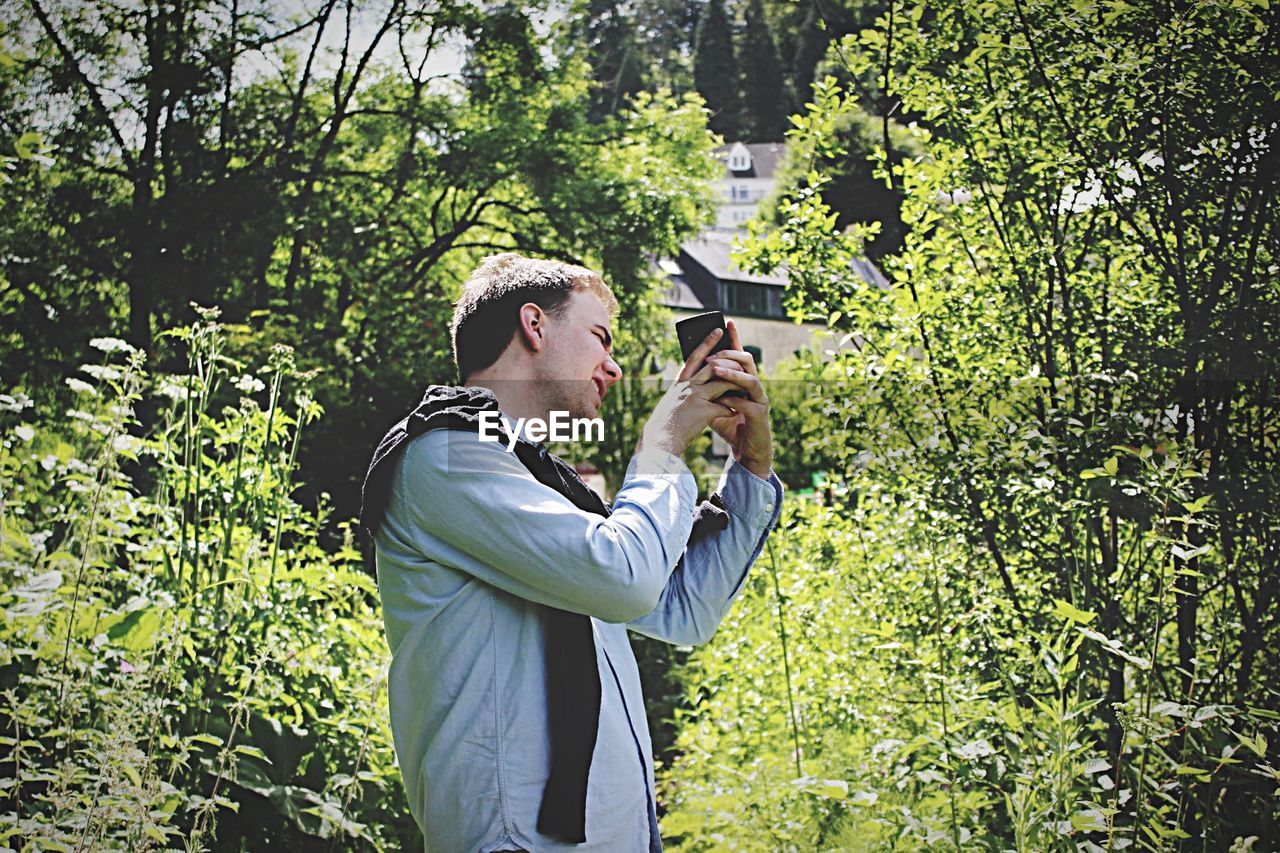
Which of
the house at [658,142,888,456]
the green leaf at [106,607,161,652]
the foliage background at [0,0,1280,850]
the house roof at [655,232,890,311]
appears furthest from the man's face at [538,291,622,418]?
the house roof at [655,232,890,311]

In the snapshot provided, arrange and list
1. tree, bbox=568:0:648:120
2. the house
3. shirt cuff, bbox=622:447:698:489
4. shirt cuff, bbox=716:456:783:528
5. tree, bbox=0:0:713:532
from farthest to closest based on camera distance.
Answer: the house → tree, bbox=568:0:648:120 → tree, bbox=0:0:713:532 → shirt cuff, bbox=716:456:783:528 → shirt cuff, bbox=622:447:698:489

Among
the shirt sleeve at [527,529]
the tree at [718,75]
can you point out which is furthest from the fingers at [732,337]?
the tree at [718,75]

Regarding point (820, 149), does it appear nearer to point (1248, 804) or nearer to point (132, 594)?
point (1248, 804)

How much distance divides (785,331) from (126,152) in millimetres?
7326

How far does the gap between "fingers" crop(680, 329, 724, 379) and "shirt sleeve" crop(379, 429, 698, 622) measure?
7.2 inches

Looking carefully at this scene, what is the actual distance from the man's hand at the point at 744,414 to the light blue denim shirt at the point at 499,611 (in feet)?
0.50

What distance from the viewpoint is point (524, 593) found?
1.05m

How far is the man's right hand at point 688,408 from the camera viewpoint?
116 cm

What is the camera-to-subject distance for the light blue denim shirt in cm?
103

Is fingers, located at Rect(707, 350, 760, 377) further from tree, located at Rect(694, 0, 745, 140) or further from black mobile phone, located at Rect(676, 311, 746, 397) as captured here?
tree, located at Rect(694, 0, 745, 140)

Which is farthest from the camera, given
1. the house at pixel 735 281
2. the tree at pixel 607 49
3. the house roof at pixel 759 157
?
the house at pixel 735 281

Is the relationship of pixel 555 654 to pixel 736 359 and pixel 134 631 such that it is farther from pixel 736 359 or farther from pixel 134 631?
pixel 134 631

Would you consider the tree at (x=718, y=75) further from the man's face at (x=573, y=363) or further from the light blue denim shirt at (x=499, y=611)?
the light blue denim shirt at (x=499, y=611)

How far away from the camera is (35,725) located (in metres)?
1.87
